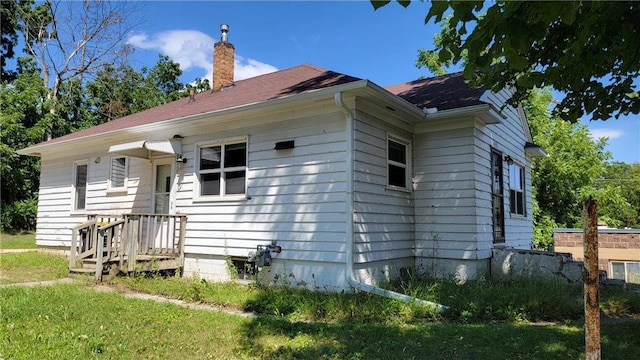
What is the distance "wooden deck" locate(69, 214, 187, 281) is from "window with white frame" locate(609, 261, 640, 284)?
14303mm

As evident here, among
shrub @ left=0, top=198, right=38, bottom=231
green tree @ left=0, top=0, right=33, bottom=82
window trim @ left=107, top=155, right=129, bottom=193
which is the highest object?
green tree @ left=0, top=0, right=33, bottom=82

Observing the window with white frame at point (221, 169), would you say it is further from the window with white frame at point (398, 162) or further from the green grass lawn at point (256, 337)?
the green grass lawn at point (256, 337)

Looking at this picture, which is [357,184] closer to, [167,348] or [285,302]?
[285,302]

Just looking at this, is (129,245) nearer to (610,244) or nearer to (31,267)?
(31,267)

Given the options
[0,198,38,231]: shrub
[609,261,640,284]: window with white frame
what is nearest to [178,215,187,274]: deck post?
[609,261,640,284]: window with white frame

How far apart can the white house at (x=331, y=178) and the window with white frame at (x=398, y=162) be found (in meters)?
0.04

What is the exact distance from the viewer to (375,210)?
25.2 feet

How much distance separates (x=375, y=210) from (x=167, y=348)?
4306 millimetres

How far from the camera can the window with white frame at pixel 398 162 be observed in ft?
27.5

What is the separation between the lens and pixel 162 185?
10.3m

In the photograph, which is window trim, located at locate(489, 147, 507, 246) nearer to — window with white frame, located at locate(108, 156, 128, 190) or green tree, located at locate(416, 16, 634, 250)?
window with white frame, located at locate(108, 156, 128, 190)

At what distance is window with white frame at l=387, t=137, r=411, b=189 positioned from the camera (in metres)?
8.38

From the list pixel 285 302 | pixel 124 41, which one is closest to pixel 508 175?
pixel 285 302

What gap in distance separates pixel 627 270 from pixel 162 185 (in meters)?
15.1
